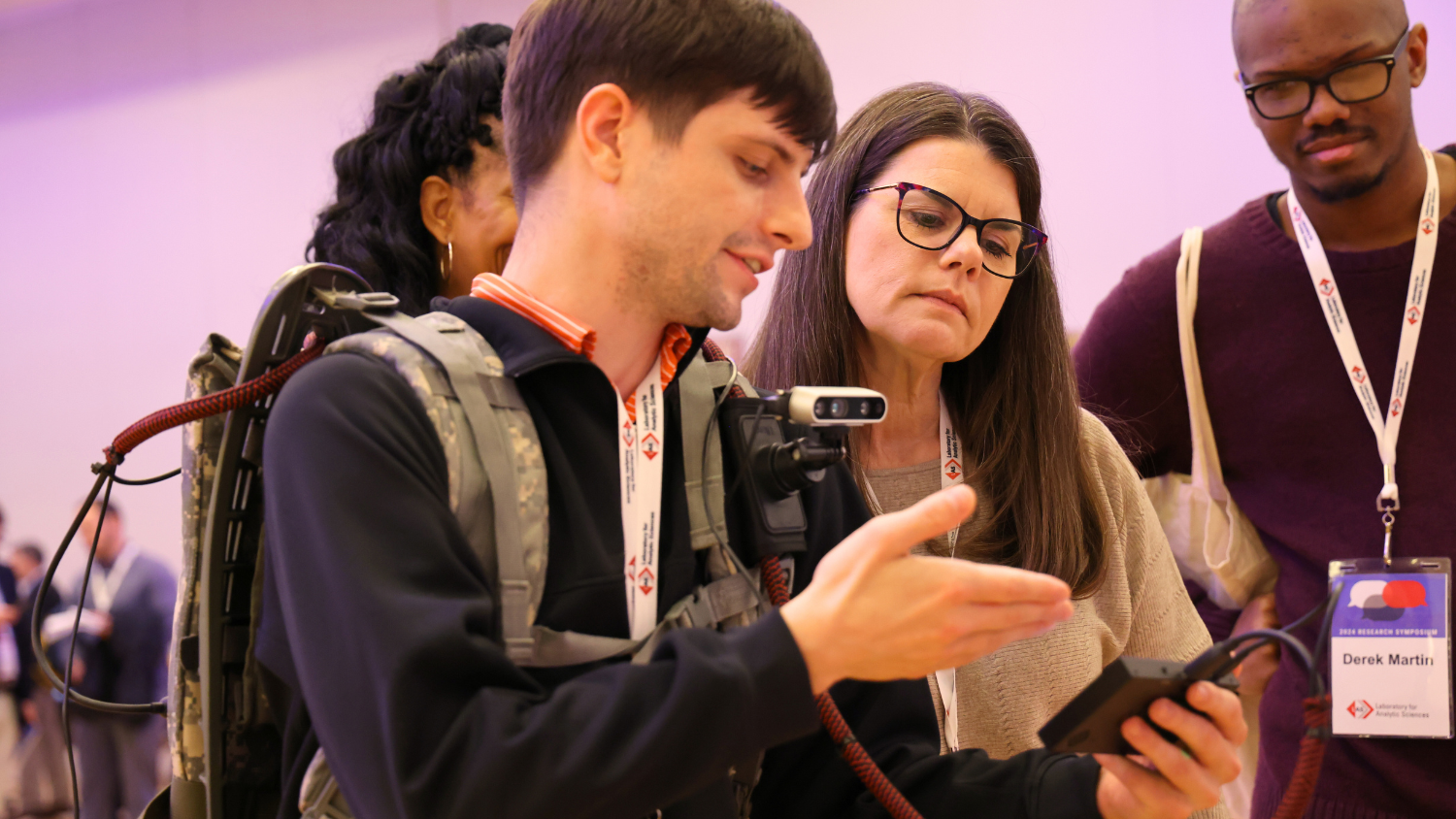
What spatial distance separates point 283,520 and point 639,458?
391mm

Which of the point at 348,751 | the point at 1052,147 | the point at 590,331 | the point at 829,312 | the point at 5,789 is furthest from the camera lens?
the point at 5,789

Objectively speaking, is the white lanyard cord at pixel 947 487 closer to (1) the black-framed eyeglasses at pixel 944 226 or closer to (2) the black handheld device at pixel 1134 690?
(1) the black-framed eyeglasses at pixel 944 226

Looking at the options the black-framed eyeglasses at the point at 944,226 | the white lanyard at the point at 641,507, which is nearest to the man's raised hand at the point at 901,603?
the white lanyard at the point at 641,507

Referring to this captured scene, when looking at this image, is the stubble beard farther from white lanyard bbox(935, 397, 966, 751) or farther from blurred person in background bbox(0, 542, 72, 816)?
blurred person in background bbox(0, 542, 72, 816)

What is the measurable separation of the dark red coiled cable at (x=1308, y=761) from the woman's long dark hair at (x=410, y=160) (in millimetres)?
1494

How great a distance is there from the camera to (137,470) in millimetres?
6383

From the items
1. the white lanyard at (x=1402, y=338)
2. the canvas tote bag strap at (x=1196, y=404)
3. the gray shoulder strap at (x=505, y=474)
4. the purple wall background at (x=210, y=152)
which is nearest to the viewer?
the gray shoulder strap at (x=505, y=474)

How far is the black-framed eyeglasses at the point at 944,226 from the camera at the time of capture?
6.36ft

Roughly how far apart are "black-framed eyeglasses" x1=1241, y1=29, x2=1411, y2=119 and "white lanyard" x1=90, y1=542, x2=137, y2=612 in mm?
5784

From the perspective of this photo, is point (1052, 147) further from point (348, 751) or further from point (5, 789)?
point (5, 789)

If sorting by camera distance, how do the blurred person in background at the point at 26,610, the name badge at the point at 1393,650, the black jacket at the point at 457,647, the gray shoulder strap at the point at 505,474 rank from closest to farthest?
the black jacket at the point at 457,647 < the gray shoulder strap at the point at 505,474 < the name badge at the point at 1393,650 < the blurred person in background at the point at 26,610

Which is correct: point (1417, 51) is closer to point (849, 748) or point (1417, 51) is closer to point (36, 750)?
point (849, 748)

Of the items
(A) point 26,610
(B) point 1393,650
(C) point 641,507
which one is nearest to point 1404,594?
(B) point 1393,650

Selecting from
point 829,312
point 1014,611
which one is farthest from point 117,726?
point 1014,611
